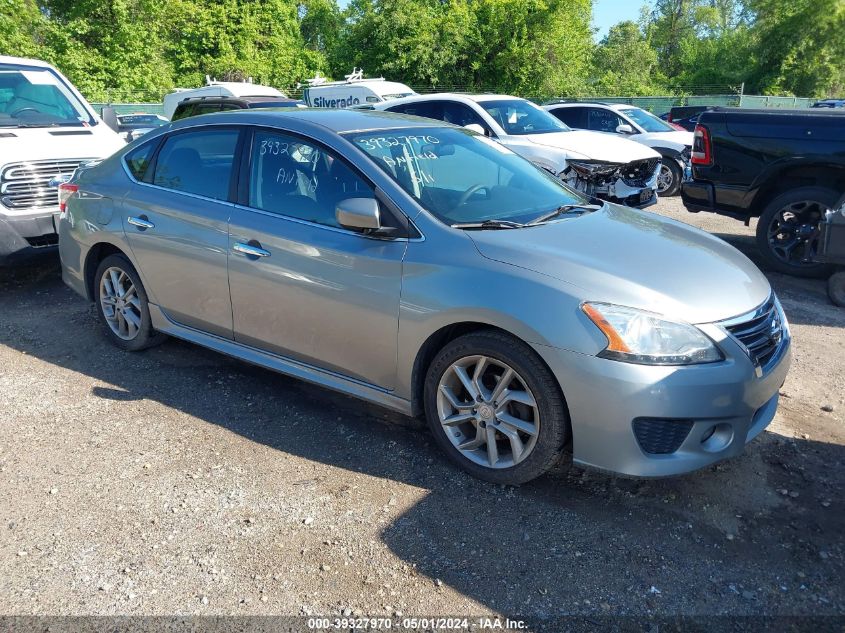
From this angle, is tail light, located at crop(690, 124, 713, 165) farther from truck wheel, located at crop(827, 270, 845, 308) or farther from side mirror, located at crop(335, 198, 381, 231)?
side mirror, located at crop(335, 198, 381, 231)

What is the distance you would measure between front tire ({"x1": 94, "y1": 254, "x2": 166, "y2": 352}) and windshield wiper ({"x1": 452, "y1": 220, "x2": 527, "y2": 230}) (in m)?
2.50

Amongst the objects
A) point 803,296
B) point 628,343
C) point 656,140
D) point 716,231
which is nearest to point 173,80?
point 656,140

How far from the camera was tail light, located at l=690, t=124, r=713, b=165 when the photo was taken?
7750 mm

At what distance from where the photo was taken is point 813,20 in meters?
42.4

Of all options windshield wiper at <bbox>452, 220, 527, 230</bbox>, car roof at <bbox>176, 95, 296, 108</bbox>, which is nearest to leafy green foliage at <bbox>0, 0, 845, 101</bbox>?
car roof at <bbox>176, 95, 296, 108</bbox>

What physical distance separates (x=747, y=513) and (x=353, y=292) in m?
2.17

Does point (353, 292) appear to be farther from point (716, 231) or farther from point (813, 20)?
point (813, 20)

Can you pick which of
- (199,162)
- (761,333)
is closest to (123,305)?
(199,162)

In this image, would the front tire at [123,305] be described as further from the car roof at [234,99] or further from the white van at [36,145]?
the car roof at [234,99]

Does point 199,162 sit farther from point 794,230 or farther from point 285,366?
point 794,230

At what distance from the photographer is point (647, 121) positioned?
14.3m

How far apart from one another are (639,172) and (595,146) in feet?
2.62

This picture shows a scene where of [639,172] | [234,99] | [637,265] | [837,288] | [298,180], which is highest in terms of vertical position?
[234,99]

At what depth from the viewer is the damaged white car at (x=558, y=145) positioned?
928 cm
